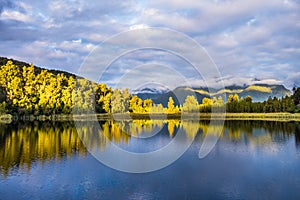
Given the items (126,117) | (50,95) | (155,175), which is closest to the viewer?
(155,175)

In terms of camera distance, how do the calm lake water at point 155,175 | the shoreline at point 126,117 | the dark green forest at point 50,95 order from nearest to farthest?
the calm lake water at point 155,175
the shoreline at point 126,117
the dark green forest at point 50,95

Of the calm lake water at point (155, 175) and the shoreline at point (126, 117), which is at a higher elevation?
the shoreline at point (126, 117)

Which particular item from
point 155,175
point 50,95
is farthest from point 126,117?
point 155,175

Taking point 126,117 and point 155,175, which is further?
point 126,117

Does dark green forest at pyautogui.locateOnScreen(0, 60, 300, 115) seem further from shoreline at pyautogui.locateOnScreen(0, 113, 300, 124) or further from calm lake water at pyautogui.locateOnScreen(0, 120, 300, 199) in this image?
calm lake water at pyautogui.locateOnScreen(0, 120, 300, 199)

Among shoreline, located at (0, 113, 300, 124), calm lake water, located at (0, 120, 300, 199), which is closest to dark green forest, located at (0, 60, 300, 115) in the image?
shoreline, located at (0, 113, 300, 124)

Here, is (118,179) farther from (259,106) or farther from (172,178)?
(259,106)

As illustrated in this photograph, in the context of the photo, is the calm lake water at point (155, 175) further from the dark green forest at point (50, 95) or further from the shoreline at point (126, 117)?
the dark green forest at point (50, 95)

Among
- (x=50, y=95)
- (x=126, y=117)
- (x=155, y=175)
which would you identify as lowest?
(x=155, y=175)

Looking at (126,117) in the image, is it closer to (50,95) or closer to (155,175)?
(50,95)

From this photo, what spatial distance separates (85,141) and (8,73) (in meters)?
44.2

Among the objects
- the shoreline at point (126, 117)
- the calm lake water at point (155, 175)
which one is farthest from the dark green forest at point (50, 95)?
the calm lake water at point (155, 175)

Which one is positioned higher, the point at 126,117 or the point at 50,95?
the point at 50,95

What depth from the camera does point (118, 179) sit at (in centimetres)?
1717
